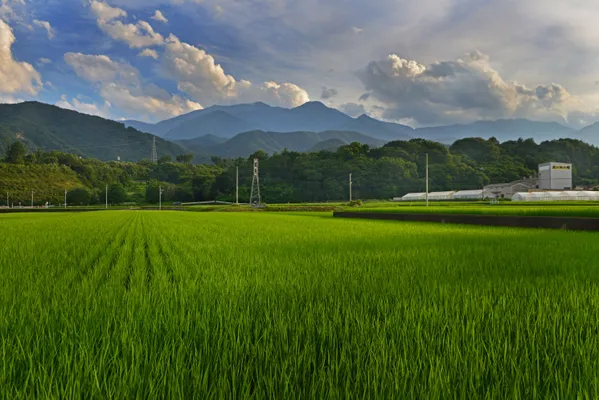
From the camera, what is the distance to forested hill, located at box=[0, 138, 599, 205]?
88.7m

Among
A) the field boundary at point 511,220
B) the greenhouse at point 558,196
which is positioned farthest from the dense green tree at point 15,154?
the greenhouse at point 558,196

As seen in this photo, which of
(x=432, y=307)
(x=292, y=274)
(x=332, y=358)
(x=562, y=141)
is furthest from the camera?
(x=562, y=141)

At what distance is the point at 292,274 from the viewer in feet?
12.5

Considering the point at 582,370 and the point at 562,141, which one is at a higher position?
the point at 562,141

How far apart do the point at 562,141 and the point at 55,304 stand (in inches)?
5931

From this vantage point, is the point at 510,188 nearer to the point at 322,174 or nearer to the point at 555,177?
the point at 555,177

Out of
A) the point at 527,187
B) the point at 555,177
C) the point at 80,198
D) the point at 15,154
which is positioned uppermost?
the point at 15,154

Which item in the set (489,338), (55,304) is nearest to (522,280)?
(489,338)

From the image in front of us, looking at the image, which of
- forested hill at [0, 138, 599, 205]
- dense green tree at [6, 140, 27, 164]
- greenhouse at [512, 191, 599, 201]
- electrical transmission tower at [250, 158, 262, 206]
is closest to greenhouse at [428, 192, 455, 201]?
forested hill at [0, 138, 599, 205]

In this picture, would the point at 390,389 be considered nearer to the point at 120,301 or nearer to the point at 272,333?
the point at 272,333

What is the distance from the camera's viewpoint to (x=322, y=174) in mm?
89562

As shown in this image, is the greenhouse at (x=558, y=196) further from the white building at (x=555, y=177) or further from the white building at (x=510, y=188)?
the white building at (x=555, y=177)

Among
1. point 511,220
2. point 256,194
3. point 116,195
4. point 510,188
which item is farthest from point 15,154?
point 511,220

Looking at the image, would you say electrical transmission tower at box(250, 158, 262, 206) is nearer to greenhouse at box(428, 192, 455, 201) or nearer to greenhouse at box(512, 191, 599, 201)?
greenhouse at box(428, 192, 455, 201)
